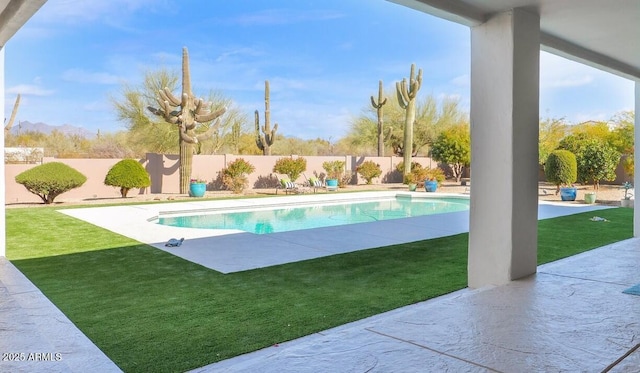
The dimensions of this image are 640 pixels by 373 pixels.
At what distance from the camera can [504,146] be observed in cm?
403

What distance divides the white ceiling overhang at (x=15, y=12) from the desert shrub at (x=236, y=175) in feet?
41.4

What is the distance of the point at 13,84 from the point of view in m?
29.1

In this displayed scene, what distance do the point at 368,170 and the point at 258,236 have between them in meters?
14.1

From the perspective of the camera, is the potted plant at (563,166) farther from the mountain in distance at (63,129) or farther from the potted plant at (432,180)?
the mountain in distance at (63,129)

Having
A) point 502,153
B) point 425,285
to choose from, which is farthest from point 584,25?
point 425,285

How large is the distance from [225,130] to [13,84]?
14880mm

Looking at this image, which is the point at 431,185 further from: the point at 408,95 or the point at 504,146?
the point at 504,146

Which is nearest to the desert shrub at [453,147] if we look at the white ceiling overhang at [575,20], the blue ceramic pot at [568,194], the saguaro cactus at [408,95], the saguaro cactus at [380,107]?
the saguaro cactus at [408,95]

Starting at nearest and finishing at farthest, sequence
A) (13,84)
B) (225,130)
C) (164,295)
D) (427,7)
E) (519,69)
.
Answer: (427,7) → (519,69) → (164,295) → (225,130) → (13,84)

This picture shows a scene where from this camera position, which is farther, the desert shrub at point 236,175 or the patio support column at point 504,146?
the desert shrub at point 236,175

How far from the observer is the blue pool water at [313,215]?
10602 millimetres

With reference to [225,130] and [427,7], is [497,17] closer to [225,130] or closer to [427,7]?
[427,7]

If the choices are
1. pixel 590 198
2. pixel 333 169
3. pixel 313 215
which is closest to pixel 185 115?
pixel 313 215

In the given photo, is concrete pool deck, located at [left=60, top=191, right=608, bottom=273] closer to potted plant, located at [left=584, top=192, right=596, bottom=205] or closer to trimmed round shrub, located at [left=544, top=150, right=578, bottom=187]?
potted plant, located at [left=584, top=192, right=596, bottom=205]
